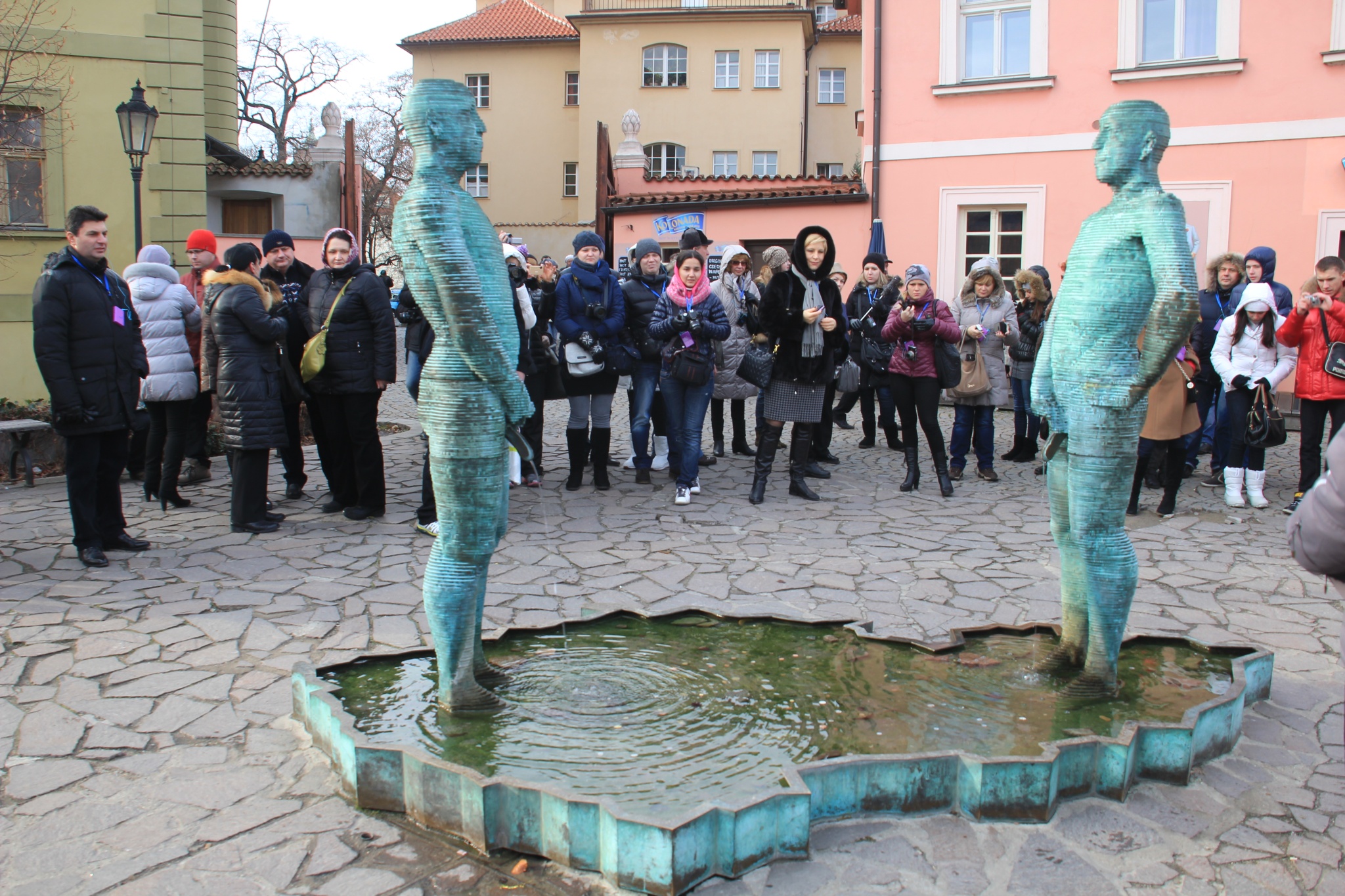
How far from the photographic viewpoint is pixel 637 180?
23.3 meters

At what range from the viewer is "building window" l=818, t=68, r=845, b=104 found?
3703cm

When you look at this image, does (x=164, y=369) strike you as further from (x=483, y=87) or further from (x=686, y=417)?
(x=483, y=87)

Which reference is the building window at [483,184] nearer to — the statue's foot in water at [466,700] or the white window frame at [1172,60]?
the white window frame at [1172,60]

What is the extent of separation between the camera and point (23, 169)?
51.0 feet

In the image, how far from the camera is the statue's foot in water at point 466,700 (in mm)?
3754

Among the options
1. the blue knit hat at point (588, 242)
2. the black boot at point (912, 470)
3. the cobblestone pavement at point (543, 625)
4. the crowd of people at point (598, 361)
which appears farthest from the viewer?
the black boot at point (912, 470)

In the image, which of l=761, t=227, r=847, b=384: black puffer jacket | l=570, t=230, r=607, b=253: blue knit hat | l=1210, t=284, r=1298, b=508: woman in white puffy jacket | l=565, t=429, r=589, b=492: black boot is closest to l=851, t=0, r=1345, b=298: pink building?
l=1210, t=284, r=1298, b=508: woman in white puffy jacket

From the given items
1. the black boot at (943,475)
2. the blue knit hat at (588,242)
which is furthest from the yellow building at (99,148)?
the black boot at (943,475)

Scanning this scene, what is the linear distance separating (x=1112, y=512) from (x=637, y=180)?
67.4 feet

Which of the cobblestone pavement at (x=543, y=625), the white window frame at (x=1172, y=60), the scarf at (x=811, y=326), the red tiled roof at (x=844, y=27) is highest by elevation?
the red tiled roof at (x=844, y=27)

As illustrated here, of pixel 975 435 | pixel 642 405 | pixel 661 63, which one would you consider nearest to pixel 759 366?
pixel 642 405

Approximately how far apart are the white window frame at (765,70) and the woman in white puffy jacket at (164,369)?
29.9 metres

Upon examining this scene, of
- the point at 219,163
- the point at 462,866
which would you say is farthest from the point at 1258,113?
the point at 219,163

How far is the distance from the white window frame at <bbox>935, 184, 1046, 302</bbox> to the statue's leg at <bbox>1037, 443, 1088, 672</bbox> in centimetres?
1246
